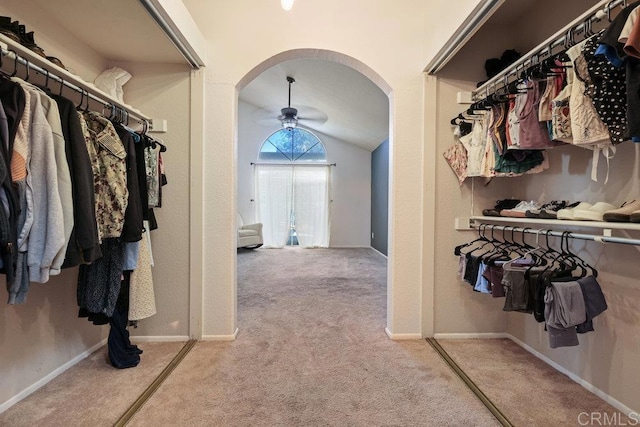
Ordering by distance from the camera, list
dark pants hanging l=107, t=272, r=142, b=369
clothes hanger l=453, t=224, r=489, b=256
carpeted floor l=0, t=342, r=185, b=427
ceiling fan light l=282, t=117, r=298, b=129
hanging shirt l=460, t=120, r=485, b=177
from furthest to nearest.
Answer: ceiling fan light l=282, t=117, r=298, b=129
clothes hanger l=453, t=224, r=489, b=256
hanging shirt l=460, t=120, r=485, b=177
dark pants hanging l=107, t=272, r=142, b=369
carpeted floor l=0, t=342, r=185, b=427

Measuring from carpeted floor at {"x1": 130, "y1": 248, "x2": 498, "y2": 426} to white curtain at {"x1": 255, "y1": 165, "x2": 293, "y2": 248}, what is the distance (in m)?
4.29

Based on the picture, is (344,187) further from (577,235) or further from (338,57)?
(577,235)

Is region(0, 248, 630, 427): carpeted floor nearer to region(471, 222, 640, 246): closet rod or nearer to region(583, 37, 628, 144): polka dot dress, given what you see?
region(471, 222, 640, 246): closet rod

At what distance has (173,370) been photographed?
1699mm

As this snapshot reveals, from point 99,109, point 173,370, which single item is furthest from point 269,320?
point 99,109

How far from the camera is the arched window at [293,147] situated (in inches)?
281

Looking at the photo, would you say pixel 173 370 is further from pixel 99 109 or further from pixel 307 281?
pixel 307 281

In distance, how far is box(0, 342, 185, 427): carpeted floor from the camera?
1.31 metres

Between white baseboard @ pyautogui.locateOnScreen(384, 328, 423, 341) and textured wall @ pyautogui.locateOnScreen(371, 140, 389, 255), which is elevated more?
textured wall @ pyautogui.locateOnScreen(371, 140, 389, 255)

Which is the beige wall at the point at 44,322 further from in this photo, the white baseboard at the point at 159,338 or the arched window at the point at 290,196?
the arched window at the point at 290,196

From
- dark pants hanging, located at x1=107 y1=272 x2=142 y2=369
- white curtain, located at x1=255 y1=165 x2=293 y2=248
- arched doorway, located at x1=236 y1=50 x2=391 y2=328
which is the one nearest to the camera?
dark pants hanging, located at x1=107 y1=272 x2=142 y2=369

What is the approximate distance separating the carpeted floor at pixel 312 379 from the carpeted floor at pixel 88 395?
14 cm

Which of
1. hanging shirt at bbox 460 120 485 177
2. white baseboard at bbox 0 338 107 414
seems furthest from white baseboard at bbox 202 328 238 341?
hanging shirt at bbox 460 120 485 177

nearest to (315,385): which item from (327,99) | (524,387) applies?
(524,387)
